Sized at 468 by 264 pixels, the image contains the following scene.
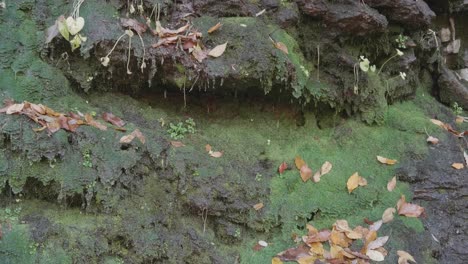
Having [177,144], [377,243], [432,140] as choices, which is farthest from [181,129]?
[432,140]

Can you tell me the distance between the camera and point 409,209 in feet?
14.9

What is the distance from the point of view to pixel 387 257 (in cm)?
411

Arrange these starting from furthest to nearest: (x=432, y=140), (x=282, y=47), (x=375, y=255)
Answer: (x=432, y=140)
(x=282, y=47)
(x=375, y=255)

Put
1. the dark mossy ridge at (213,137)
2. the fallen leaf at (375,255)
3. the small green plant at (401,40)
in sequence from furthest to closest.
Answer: the small green plant at (401,40), the fallen leaf at (375,255), the dark mossy ridge at (213,137)

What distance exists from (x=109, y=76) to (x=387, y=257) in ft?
10.2

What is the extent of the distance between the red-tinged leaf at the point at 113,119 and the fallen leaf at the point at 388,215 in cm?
263

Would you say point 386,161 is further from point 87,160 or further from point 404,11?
point 87,160

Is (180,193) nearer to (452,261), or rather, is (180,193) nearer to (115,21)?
(115,21)

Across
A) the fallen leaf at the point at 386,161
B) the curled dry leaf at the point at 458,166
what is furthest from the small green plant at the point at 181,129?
the curled dry leaf at the point at 458,166

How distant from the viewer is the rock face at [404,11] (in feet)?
18.1

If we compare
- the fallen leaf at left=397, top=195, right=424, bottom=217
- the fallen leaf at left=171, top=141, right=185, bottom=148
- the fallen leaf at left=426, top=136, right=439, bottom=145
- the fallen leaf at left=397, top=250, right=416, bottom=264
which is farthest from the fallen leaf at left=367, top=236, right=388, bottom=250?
the fallen leaf at left=171, top=141, right=185, bottom=148

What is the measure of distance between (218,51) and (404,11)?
8.21 feet

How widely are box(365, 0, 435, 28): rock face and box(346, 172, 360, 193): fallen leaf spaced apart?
6.75ft

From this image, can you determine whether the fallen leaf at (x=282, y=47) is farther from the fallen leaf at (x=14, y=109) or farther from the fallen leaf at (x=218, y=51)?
the fallen leaf at (x=14, y=109)
